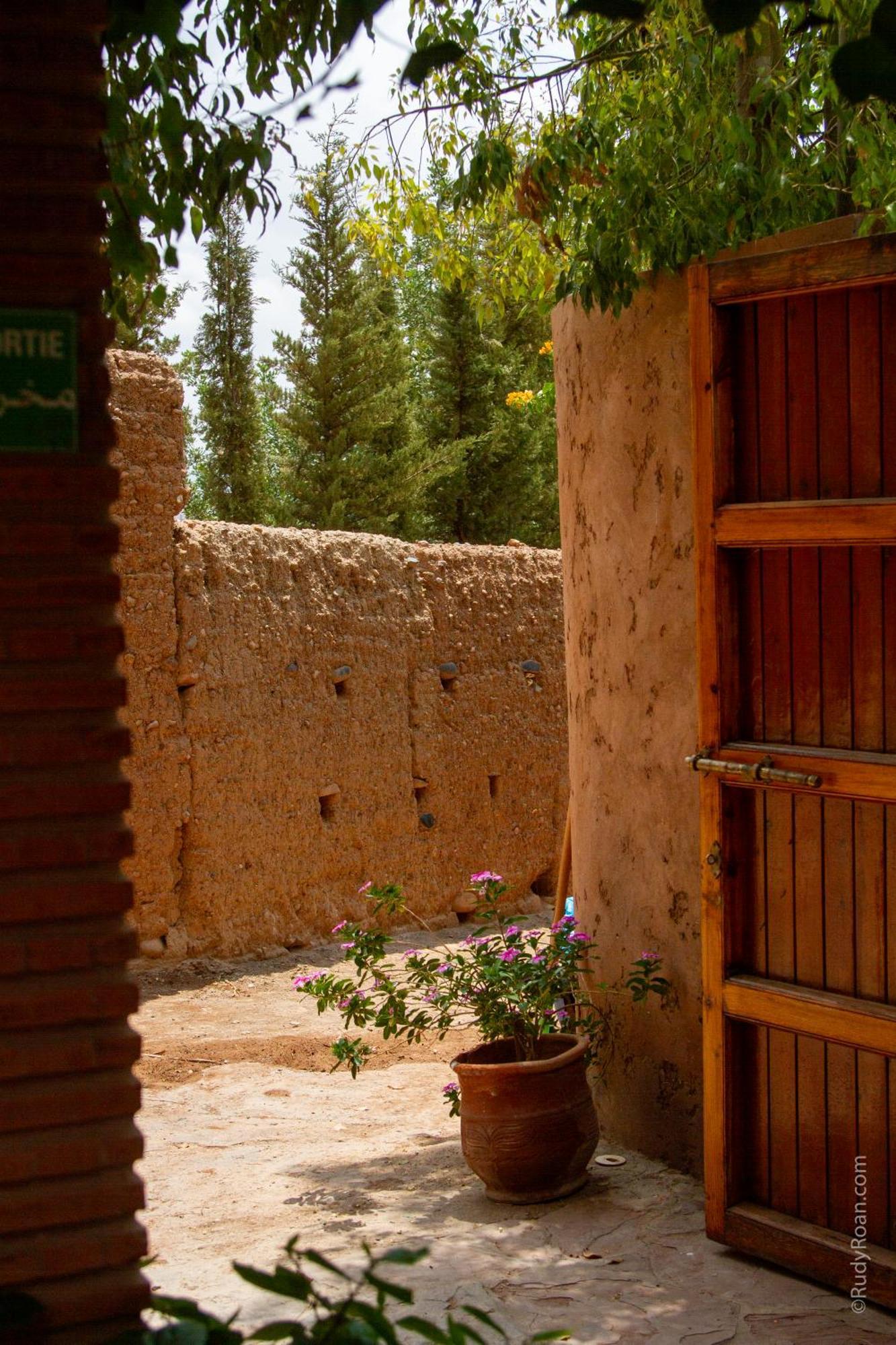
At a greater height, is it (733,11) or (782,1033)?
(733,11)

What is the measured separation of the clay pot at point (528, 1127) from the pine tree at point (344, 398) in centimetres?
1465

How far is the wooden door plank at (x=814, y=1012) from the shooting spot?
110 inches

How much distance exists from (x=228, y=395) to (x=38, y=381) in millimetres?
17973

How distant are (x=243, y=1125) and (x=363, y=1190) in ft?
2.49

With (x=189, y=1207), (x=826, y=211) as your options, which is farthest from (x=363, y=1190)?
(x=826, y=211)

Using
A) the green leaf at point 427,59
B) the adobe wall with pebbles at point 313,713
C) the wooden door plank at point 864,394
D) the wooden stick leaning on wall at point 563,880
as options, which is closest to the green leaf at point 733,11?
the green leaf at point 427,59

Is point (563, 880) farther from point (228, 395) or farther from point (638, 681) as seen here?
point (228, 395)

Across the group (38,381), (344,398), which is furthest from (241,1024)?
(344,398)

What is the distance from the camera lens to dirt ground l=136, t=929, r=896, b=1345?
9.38 ft

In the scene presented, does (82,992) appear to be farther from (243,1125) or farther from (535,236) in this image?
(535,236)

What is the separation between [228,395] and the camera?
19.0 m

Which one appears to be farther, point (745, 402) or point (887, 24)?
point (745, 402)

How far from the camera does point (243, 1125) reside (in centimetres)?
439

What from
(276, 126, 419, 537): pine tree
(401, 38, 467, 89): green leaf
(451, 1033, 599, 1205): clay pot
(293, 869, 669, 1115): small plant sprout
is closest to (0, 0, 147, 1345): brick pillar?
(401, 38, 467, 89): green leaf
